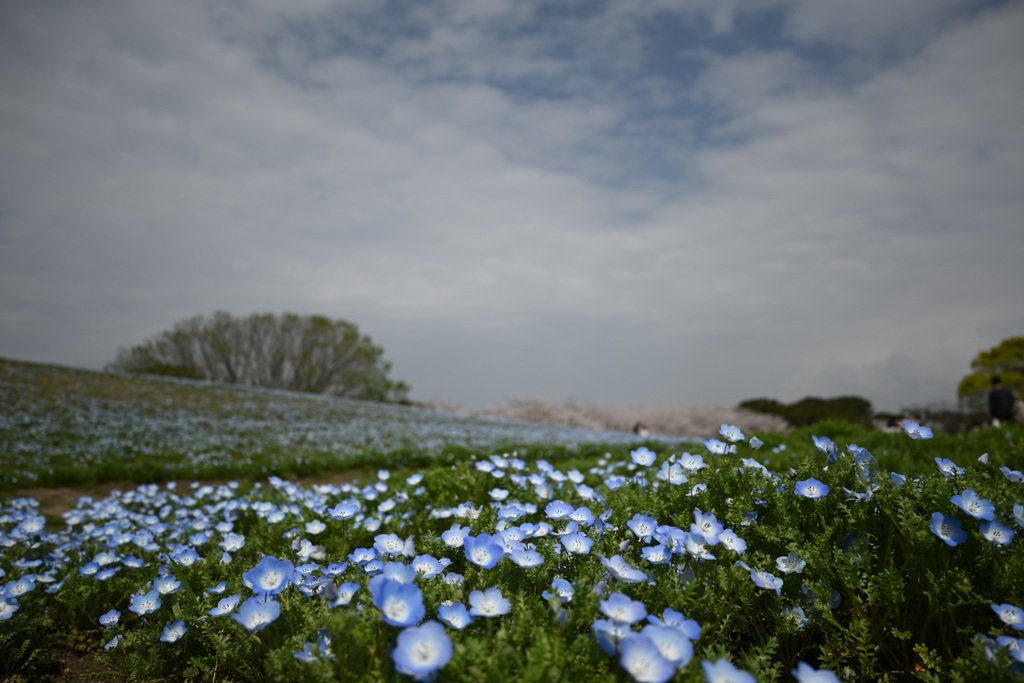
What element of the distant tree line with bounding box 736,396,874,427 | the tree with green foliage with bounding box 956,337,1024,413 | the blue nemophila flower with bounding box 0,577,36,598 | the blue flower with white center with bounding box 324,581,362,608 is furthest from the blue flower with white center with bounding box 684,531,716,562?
the tree with green foliage with bounding box 956,337,1024,413

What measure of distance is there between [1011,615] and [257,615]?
2.35 meters

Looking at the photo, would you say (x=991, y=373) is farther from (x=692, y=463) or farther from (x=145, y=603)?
(x=145, y=603)

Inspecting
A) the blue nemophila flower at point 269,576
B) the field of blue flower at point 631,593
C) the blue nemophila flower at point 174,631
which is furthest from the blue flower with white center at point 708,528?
the blue nemophila flower at point 174,631

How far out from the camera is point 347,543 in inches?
139

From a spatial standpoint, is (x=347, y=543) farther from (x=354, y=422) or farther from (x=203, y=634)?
(x=354, y=422)

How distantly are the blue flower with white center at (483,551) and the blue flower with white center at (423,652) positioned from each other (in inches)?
19.5

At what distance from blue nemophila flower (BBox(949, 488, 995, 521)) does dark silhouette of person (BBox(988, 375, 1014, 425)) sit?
16.2 m

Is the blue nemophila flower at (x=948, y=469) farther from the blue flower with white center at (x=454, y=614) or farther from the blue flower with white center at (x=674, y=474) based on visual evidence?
the blue flower with white center at (x=454, y=614)

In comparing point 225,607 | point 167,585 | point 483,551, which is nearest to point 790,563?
point 483,551

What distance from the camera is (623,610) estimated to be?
A: 1.59m

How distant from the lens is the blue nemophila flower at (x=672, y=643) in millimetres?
1492

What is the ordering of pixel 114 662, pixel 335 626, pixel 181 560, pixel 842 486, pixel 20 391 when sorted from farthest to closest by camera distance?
pixel 20 391 → pixel 181 560 → pixel 114 662 → pixel 842 486 → pixel 335 626

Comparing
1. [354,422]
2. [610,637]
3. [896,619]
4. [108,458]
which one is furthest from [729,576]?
[354,422]

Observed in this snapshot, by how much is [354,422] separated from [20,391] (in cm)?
1062
